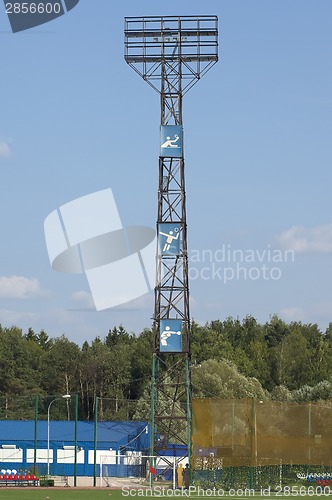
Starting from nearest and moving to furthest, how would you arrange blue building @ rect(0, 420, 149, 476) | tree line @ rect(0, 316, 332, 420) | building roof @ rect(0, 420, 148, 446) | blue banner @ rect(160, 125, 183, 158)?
blue banner @ rect(160, 125, 183, 158) < blue building @ rect(0, 420, 149, 476) < building roof @ rect(0, 420, 148, 446) < tree line @ rect(0, 316, 332, 420)

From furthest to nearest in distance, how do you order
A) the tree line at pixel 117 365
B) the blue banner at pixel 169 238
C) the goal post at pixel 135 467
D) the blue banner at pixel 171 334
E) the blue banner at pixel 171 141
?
the tree line at pixel 117 365
the blue banner at pixel 171 141
the blue banner at pixel 171 334
the blue banner at pixel 169 238
the goal post at pixel 135 467

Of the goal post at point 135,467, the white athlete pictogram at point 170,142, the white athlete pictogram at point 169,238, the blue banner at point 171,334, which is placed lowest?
the goal post at point 135,467

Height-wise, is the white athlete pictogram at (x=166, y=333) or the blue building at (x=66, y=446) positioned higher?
the white athlete pictogram at (x=166, y=333)

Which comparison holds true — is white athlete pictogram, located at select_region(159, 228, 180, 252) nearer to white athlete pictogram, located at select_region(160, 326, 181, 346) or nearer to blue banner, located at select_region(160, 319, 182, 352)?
blue banner, located at select_region(160, 319, 182, 352)

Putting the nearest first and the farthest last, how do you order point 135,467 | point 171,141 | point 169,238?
point 135,467 < point 169,238 < point 171,141

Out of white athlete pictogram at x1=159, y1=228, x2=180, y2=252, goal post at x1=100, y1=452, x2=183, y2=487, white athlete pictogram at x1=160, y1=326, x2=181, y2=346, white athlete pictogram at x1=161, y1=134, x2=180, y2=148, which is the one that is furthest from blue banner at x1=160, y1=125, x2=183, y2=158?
goal post at x1=100, y1=452, x2=183, y2=487

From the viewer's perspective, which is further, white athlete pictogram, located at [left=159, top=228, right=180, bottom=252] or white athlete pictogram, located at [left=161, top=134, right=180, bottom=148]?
white athlete pictogram, located at [left=161, top=134, right=180, bottom=148]

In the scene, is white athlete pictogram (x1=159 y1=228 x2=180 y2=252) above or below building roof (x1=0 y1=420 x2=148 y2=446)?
above

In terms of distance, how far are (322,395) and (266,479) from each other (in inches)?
1802

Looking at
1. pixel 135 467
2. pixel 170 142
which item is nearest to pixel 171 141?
pixel 170 142

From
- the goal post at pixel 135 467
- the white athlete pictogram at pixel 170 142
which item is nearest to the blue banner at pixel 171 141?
the white athlete pictogram at pixel 170 142

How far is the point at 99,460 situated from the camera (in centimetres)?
6631

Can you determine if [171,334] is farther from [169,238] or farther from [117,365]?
[117,365]

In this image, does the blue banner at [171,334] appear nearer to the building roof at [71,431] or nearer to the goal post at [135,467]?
the goal post at [135,467]
